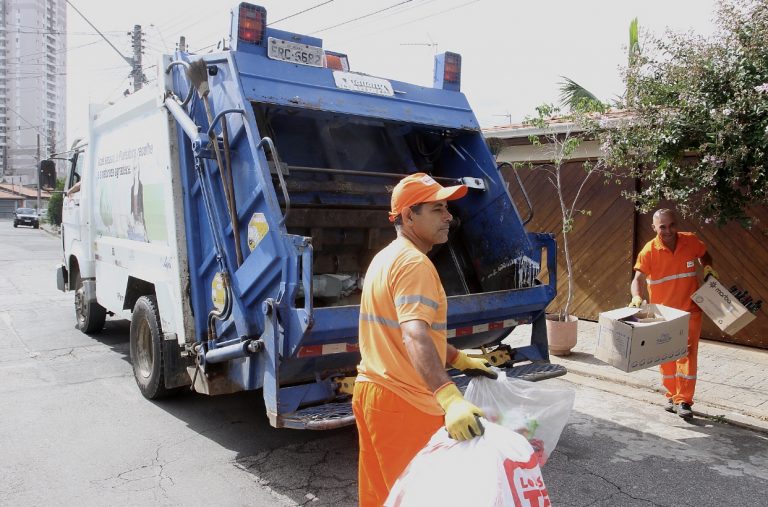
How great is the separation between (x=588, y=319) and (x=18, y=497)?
669cm

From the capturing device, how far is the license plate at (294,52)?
13.4 ft

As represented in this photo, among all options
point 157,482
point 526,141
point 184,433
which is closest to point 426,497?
point 157,482

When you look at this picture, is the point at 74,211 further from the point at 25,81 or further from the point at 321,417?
the point at 25,81

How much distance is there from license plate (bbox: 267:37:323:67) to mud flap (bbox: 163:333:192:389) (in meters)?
2.08

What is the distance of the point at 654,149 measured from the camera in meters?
5.00

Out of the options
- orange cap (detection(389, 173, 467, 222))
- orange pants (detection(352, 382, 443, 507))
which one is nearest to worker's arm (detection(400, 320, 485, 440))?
orange pants (detection(352, 382, 443, 507))

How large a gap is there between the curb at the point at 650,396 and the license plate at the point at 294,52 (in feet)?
12.1

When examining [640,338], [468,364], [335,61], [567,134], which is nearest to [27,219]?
[567,134]

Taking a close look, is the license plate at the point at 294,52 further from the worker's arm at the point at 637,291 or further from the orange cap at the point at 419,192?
the worker's arm at the point at 637,291

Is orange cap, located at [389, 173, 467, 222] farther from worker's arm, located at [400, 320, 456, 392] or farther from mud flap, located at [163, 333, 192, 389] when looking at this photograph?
mud flap, located at [163, 333, 192, 389]

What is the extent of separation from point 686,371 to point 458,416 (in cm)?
346

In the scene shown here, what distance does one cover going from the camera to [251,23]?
13.1 feet

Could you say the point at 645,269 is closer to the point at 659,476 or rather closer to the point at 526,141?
the point at 659,476

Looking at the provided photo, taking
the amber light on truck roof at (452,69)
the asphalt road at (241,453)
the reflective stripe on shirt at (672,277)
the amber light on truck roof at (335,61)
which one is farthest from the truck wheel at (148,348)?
the reflective stripe on shirt at (672,277)
